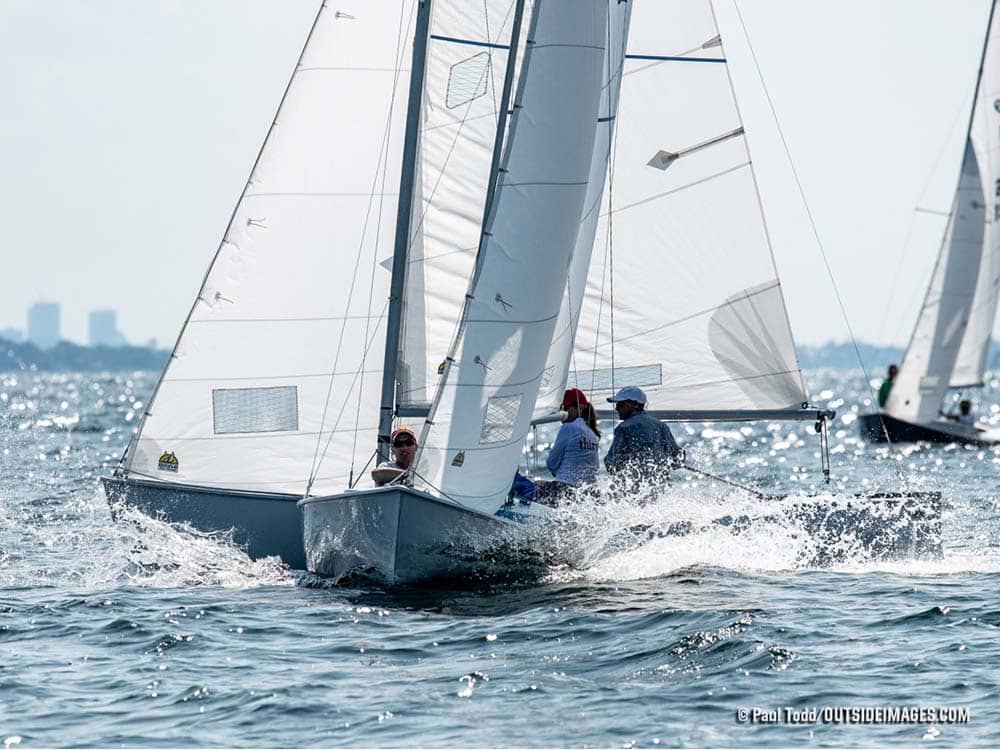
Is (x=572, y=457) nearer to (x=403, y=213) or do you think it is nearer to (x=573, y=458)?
(x=573, y=458)

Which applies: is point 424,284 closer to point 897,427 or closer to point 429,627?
point 429,627

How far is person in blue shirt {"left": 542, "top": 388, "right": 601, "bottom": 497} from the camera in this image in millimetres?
10914

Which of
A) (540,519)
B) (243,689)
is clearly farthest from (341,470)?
(243,689)

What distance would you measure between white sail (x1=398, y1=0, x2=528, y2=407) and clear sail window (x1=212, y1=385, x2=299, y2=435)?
0.99 metres

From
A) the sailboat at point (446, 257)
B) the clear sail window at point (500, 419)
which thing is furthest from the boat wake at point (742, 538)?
the clear sail window at point (500, 419)

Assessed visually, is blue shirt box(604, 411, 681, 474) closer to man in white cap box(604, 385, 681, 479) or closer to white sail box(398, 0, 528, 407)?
man in white cap box(604, 385, 681, 479)

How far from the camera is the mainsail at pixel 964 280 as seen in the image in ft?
90.5

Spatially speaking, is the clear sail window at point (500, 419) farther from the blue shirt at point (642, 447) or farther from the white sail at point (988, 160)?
the white sail at point (988, 160)

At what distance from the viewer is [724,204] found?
12641mm

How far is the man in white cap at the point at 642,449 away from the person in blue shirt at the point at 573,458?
0.15m

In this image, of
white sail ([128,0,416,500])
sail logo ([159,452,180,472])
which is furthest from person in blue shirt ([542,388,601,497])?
sail logo ([159,452,180,472])

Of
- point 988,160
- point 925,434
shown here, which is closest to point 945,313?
point 925,434

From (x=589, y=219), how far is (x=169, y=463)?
3.68 m

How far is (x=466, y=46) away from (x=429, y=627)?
5.19m
